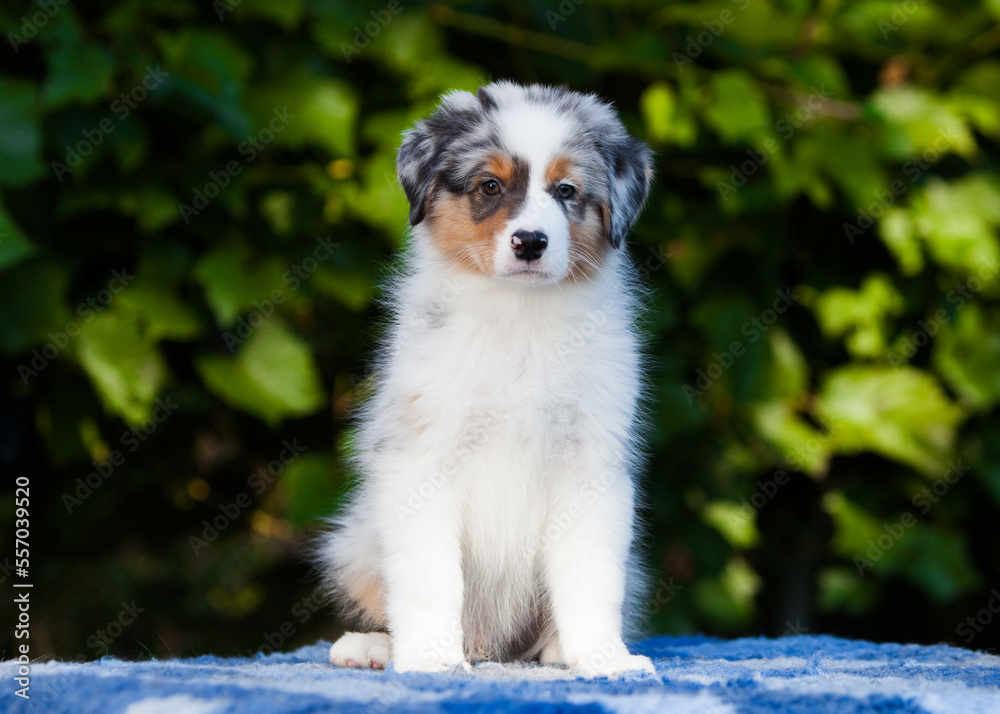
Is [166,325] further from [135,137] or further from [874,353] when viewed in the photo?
[874,353]

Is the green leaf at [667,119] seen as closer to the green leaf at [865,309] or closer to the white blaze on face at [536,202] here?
the green leaf at [865,309]

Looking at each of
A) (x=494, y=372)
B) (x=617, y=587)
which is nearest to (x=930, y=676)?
(x=617, y=587)

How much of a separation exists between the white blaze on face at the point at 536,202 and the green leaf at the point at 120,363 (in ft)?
5.38

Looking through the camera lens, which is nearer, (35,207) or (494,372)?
(494,372)

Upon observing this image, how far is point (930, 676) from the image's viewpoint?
7.98ft

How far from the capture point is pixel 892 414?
4539 millimetres

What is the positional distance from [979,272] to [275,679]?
12.2ft

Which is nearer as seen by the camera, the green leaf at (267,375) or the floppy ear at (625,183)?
the floppy ear at (625,183)

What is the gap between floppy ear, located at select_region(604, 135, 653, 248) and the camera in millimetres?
2936
